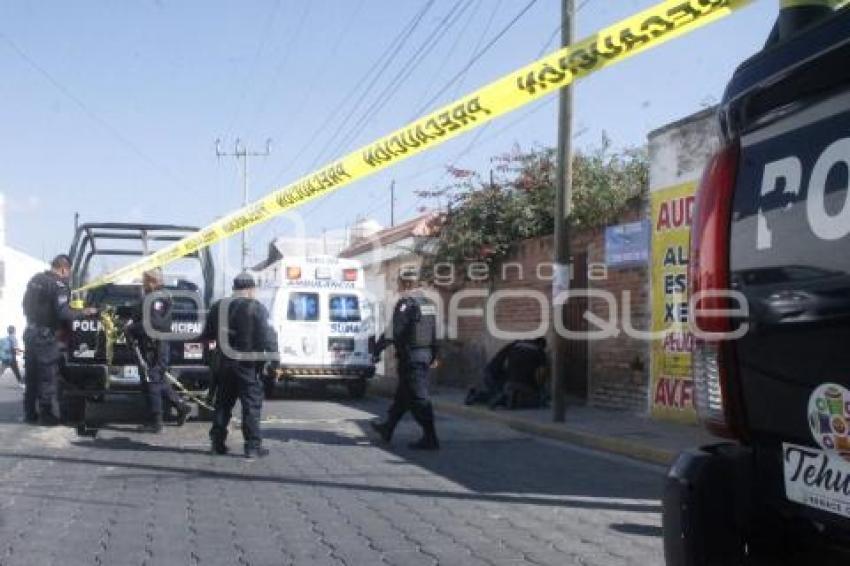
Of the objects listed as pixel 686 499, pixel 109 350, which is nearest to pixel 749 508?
pixel 686 499

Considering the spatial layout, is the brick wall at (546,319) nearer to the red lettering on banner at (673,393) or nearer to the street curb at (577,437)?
the red lettering on banner at (673,393)

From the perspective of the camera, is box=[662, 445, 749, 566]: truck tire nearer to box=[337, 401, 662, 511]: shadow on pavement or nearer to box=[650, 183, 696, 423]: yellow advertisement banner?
box=[337, 401, 662, 511]: shadow on pavement

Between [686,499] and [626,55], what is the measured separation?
3.79 m

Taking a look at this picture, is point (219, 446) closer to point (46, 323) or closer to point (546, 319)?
point (46, 323)

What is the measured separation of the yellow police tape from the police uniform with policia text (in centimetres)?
171

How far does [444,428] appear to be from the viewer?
38.7 ft

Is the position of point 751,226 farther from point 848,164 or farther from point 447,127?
point 447,127

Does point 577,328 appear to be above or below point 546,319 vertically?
below

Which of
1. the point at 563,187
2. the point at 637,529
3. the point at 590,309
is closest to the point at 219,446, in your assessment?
the point at 637,529

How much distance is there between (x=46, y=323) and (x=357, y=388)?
731cm

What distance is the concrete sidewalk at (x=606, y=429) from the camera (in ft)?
30.7

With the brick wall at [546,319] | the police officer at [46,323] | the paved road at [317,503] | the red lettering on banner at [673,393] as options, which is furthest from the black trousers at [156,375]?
the red lettering on banner at [673,393]

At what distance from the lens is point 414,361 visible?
31.7ft

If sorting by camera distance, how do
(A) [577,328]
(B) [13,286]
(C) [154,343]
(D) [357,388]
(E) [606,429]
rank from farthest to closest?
(B) [13,286]
(D) [357,388]
(A) [577,328]
(E) [606,429]
(C) [154,343]
